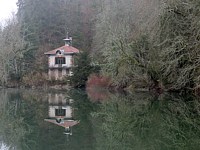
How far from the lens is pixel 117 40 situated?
29578 millimetres

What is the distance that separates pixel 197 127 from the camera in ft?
40.2

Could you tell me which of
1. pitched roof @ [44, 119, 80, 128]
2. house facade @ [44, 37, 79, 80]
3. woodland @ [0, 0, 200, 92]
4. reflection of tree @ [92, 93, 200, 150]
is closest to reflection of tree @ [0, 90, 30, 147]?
pitched roof @ [44, 119, 80, 128]

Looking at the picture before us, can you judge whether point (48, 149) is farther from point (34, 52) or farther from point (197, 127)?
point (34, 52)

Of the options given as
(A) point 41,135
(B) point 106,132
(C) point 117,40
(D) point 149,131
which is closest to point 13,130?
(A) point 41,135

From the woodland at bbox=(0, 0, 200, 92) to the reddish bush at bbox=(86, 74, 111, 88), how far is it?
719mm

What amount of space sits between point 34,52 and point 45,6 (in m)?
9.03

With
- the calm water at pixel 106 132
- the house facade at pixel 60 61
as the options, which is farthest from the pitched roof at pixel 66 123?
the house facade at pixel 60 61

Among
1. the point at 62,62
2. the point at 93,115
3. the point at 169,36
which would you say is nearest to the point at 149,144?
the point at 93,115

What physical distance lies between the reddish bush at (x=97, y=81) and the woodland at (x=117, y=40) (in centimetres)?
72

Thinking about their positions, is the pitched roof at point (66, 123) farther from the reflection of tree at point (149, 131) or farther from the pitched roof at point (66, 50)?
the pitched roof at point (66, 50)

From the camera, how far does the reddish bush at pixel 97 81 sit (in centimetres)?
3925

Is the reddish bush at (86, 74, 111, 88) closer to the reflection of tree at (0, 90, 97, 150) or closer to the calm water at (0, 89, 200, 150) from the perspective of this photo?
the calm water at (0, 89, 200, 150)

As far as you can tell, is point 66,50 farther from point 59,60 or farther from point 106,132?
point 106,132

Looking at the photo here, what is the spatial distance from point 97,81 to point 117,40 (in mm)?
11191
